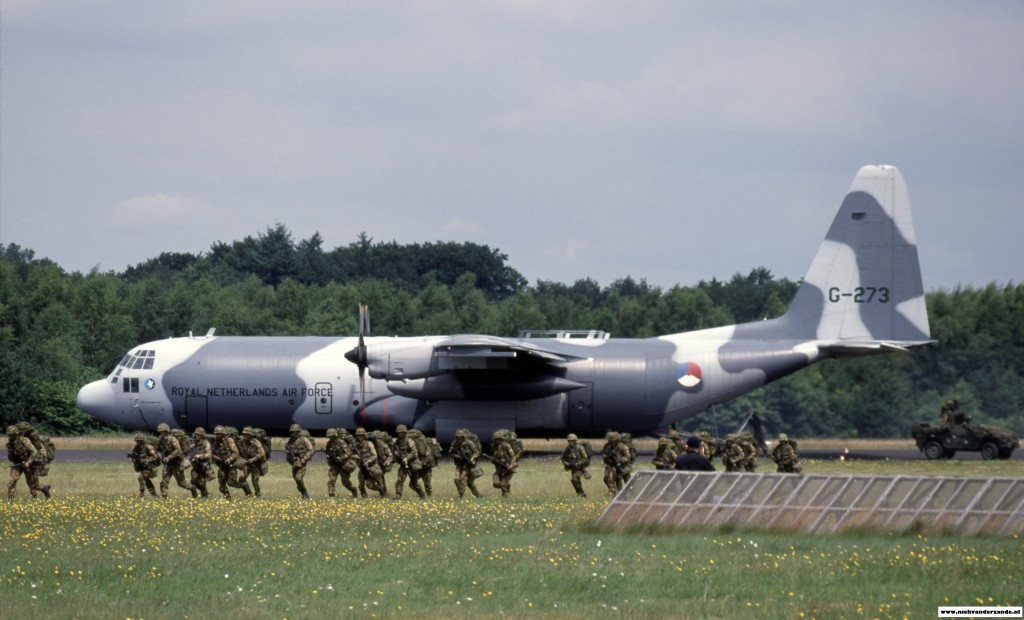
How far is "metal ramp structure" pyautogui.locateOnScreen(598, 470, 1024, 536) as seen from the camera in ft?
64.3

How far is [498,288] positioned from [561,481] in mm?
69645

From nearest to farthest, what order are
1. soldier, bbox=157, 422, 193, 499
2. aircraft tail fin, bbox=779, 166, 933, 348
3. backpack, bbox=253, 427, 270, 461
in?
soldier, bbox=157, 422, 193, 499 < backpack, bbox=253, 427, 270, 461 < aircraft tail fin, bbox=779, 166, 933, 348

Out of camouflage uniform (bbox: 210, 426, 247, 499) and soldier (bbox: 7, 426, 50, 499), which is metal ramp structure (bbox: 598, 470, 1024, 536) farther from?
soldier (bbox: 7, 426, 50, 499)

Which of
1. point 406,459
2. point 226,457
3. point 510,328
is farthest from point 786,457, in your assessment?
point 510,328

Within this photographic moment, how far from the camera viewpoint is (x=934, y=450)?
44.3m

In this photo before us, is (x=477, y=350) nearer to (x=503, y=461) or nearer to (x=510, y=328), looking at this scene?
(x=503, y=461)

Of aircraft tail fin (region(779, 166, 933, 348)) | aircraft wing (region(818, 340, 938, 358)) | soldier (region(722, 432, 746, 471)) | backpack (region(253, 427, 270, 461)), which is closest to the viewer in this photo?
backpack (region(253, 427, 270, 461))

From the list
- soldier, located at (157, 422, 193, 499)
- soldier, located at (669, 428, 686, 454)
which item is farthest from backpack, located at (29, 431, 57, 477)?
soldier, located at (669, 428, 686, 454)

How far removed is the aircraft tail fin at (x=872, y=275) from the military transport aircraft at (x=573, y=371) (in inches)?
1.5

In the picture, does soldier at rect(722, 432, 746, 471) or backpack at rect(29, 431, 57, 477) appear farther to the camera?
soldier at rect(722, 432, 746, 471)

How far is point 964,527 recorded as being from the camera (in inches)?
771

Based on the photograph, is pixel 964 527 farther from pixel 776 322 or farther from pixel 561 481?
pixel 776 322

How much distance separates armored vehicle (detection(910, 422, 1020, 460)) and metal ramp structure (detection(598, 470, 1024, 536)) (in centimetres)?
2503

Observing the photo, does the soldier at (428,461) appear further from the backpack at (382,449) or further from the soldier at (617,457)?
the soldier at (617,457)
